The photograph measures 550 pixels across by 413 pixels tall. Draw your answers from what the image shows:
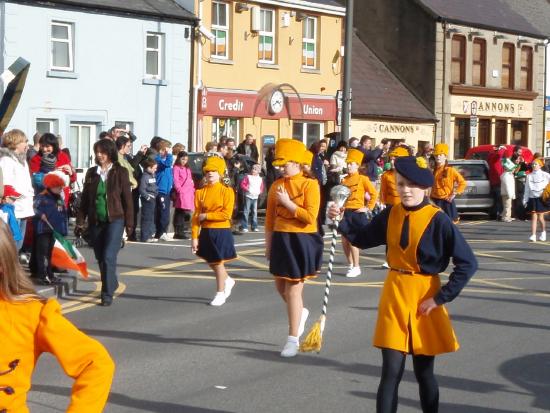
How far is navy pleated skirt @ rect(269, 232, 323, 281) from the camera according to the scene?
9.80 metres

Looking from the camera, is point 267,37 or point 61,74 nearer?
point 61,74

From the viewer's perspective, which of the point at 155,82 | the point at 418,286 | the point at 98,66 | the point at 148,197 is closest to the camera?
the point at 418,286

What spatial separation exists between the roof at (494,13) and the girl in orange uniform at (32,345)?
4309 centimetres

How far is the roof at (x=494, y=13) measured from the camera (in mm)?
46406

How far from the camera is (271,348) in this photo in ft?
33.4

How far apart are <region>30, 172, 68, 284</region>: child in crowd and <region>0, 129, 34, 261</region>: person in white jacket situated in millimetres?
295

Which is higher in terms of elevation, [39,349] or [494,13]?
[494,13]

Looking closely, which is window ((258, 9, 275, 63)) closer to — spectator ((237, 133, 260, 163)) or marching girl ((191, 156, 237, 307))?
spectator ((237, 133, 260, 163))

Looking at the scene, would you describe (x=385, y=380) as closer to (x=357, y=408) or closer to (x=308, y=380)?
(x=357, y=408)

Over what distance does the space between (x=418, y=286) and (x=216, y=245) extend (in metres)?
5.96

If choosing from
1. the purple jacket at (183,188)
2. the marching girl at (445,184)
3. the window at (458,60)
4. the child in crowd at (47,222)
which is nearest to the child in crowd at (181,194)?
the purple jacket at (183,188)

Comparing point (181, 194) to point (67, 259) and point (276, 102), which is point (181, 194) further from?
point (276, 102)

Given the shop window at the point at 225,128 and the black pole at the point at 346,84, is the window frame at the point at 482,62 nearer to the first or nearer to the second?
the shop window at the point at 225,128

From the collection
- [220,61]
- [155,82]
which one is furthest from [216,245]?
[220,61]
